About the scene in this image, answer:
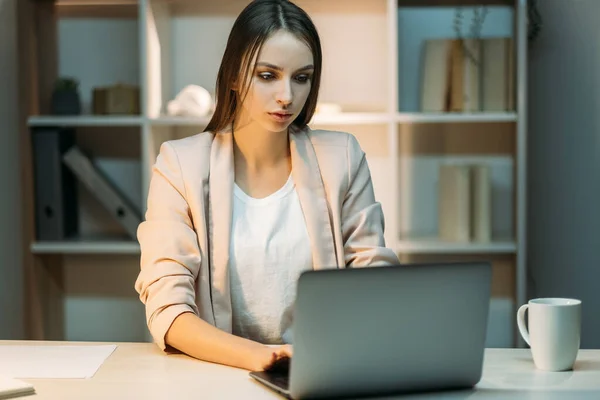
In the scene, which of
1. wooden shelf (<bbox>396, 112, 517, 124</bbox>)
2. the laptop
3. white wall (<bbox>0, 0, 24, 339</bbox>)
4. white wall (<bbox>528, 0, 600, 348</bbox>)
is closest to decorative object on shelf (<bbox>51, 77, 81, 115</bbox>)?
white wall (<bbox>0, 0, 24, 339</bbox>)

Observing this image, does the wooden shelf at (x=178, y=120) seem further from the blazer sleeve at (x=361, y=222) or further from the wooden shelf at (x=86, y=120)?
the blazer sleeve at (x=361, y=222)

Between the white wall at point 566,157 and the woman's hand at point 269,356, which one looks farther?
the white wall at point 566,157

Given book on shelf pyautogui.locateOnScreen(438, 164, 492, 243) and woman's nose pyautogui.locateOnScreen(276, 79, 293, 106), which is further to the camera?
book on shelf pyautogui.locateOnScreen(438, 164, 492, 243)

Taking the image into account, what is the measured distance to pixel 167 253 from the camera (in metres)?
1.77

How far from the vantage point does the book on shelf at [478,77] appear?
3.09 meters

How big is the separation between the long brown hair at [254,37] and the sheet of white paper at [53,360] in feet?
1.94

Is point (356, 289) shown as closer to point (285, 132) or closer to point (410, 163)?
point (285, 132)

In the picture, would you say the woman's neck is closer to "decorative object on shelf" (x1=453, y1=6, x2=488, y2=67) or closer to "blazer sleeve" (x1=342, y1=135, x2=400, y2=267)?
"blazer sleeve" (x1=342, y1=135, x2=400, y2=267)

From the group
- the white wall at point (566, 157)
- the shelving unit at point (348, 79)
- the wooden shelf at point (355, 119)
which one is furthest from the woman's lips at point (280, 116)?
the white wall at point (566, 157)

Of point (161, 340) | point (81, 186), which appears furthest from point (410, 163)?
point (161, 340)

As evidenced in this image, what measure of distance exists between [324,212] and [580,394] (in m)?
0.76

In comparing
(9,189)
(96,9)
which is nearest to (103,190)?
(9,189)

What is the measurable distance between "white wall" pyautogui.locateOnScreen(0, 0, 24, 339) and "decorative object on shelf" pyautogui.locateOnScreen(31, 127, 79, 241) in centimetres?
27

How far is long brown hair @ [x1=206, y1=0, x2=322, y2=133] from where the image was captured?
187 centimetres
